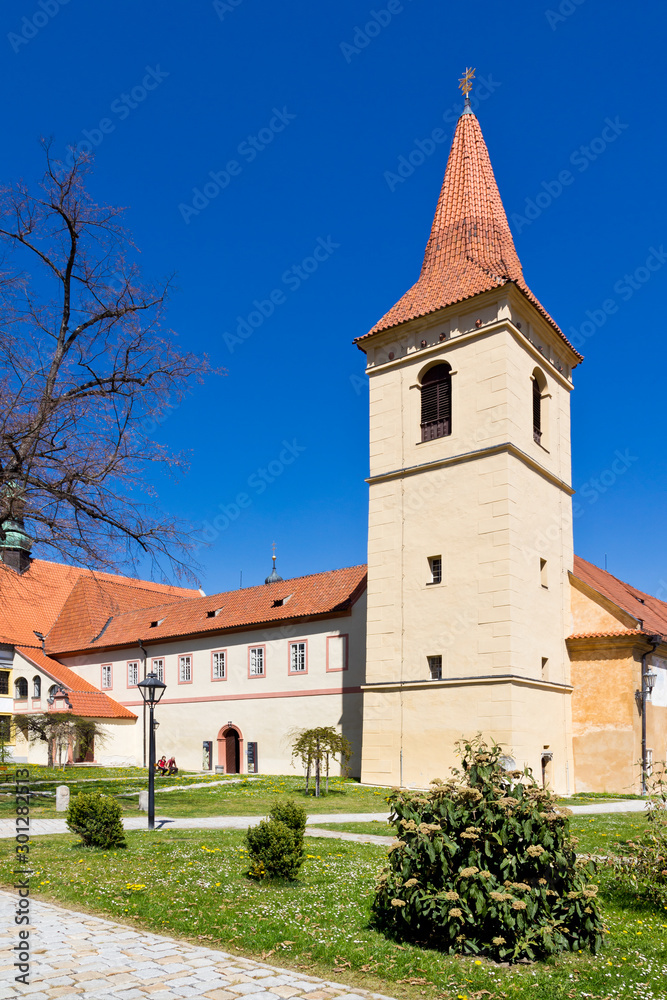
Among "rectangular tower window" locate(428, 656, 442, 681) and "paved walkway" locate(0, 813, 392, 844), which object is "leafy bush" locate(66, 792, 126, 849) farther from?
"rectangular tower window" locate(428, 656, 442, 681)

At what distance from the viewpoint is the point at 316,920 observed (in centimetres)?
744

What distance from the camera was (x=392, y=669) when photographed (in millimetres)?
26156

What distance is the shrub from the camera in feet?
29.4

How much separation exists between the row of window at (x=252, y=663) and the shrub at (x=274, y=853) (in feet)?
74.5

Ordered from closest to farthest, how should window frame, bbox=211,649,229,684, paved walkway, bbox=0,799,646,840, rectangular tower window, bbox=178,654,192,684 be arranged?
paved walkway, bbox=0,799,646,840 < window frame, bbox=211,649,229,684 < rectangular tower window, bbox=178,654,192,684

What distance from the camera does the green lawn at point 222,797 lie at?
725 inches

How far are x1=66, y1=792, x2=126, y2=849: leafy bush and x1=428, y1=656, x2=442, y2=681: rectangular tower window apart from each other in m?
15.0

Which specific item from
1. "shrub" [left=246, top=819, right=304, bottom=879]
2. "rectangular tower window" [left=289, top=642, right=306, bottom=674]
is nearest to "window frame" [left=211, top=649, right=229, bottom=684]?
"rectangular tower window" [left=289, top=642, right=306, bottom=674]

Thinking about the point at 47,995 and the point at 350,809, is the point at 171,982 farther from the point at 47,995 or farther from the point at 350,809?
the point at 350,809

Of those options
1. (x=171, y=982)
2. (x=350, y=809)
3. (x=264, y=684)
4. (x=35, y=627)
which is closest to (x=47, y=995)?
(x=171, y=982)

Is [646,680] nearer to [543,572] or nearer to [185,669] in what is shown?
[543,572]

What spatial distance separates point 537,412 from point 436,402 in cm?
381

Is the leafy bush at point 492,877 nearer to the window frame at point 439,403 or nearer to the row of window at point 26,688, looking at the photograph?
the window frame at point 439,403

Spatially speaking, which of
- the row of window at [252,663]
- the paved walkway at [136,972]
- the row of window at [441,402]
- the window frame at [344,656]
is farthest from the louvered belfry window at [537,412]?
the paved walkway at [136,972]
